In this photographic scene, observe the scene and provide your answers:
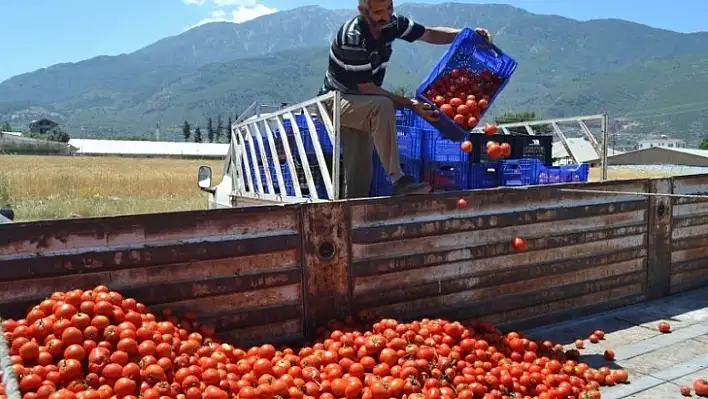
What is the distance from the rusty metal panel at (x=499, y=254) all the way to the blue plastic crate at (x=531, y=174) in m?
0.74

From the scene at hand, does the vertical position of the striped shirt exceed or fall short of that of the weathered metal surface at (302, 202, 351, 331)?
it exceeds it

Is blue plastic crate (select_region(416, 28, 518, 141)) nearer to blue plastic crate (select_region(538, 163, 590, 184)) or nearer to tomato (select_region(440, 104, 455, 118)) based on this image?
tomato (select_region(440, 104, 455, 118))

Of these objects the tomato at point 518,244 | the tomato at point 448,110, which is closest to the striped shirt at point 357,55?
the tomato at point 448,110

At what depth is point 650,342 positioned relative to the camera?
510cm

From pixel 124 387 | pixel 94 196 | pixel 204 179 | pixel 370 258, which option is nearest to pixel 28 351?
pixel 124 387

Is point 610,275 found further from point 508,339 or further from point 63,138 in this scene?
point 63,138

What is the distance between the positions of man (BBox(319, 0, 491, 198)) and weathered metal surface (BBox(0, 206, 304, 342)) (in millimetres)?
1109

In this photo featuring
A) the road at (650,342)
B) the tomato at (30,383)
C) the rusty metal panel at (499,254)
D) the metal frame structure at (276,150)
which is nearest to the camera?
the tomato at (30,383)

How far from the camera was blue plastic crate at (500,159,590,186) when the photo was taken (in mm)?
6484

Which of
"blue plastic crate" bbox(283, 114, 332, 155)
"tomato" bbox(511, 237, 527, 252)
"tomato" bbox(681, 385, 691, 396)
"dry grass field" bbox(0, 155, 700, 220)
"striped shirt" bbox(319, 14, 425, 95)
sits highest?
"striped shirt" bbox(319, 14, 425, 95)

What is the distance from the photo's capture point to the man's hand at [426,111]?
5.61 meters

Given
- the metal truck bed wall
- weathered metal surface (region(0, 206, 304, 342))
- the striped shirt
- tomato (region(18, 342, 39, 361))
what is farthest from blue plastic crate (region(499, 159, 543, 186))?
tomato (region(18, 342, 39, 361))

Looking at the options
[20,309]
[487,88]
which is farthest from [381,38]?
[20,309]

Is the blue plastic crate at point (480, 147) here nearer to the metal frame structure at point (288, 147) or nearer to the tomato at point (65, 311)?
→ the metal frame structure at point (288, 147)
